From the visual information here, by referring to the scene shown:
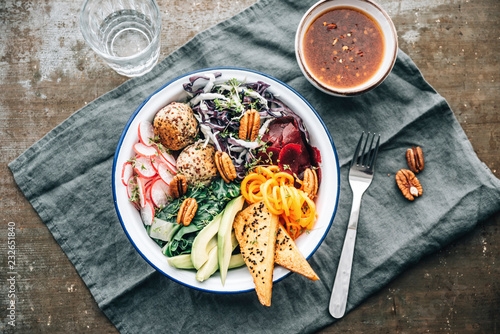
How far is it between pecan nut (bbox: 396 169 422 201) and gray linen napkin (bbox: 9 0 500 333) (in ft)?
0.19

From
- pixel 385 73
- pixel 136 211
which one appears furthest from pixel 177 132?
pixel 385 73

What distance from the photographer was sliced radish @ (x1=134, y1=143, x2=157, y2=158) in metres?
1.96

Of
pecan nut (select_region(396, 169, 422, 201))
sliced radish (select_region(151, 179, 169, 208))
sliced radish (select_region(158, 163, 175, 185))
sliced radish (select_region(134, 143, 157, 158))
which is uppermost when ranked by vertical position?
sliced radish (select_region(134, 143, 157, 158))

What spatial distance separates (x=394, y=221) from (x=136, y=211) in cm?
164

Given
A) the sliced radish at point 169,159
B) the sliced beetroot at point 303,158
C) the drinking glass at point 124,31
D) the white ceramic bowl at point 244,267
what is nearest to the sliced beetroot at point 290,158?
the sliced beetroot at point 303,158

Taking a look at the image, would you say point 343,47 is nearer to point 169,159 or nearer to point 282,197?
point 282,197

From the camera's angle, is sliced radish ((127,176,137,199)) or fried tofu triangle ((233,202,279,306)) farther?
sliced radish ((127,176,137,199))

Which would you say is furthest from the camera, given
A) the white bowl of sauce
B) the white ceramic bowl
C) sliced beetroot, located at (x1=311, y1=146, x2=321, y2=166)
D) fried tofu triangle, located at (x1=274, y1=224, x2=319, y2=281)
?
the white bowl of sauce

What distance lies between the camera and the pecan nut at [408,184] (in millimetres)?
2324

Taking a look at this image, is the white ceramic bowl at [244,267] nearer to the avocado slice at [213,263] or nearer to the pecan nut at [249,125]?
the avocado slice at [213,263]

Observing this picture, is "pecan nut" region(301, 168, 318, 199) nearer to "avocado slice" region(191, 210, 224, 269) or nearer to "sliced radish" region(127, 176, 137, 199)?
"avocado slice" region(191, 210, 224, 269)

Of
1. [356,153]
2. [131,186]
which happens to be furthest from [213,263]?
[356,153]

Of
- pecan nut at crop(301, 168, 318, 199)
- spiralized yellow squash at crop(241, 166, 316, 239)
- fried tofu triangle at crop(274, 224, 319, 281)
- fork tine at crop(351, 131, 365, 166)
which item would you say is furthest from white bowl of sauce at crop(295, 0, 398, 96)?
fried tofu triangle at crop(274, 224, 319, 281)

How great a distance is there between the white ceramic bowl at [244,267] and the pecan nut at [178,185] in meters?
0.25
